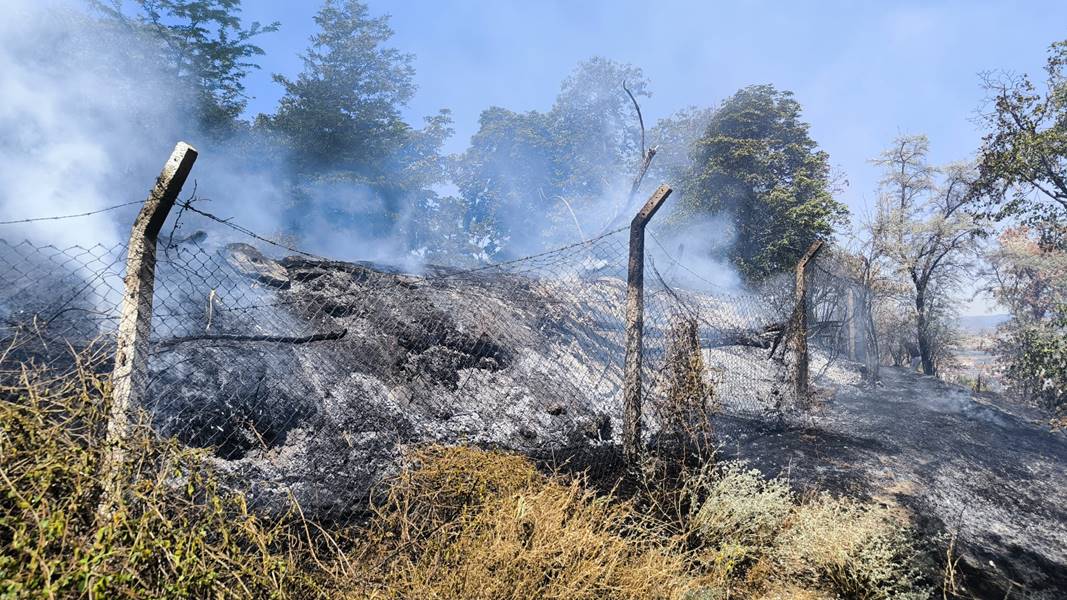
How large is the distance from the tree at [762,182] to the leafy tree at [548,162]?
6.20m

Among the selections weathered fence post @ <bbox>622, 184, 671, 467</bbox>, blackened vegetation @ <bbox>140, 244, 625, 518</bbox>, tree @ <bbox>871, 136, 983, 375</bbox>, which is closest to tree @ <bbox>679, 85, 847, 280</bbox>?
tree @ <bbox>871, 136, 983, 375</bbox>

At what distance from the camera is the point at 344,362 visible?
511 centimetres

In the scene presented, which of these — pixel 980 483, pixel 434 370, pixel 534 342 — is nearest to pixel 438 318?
pixel 434 370

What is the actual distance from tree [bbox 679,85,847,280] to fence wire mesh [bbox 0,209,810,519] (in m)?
11.7

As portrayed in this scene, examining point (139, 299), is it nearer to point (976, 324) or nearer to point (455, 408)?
point (455, 408)

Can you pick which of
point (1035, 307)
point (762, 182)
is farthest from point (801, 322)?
point (1035, 307)

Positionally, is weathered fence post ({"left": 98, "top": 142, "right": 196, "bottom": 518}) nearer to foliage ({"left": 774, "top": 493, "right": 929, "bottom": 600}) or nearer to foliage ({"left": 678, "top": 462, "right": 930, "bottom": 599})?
foliage ({"left": 678, "top": 462, "right": 930, "bottom": 599})

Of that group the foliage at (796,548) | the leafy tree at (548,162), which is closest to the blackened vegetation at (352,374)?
the foliage at (796,548)

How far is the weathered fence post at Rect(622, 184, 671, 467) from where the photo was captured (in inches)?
145

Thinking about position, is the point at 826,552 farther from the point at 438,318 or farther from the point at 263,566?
the point at 438,318

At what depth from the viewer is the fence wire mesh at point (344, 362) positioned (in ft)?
12.5

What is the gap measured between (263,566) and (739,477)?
123 inches

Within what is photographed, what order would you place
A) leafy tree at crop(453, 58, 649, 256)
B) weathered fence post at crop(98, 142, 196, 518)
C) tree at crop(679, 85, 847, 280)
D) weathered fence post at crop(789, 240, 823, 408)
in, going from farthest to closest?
leafy tree at crop(453, 58, 649, 256), tree at crop(679, 85, 847, 280), weathered fence post at crop(789, 240, 823, 408), weathered fence post at crop(98, 142, 196, 518)

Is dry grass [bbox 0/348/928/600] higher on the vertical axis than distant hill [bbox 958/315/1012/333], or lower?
lower
